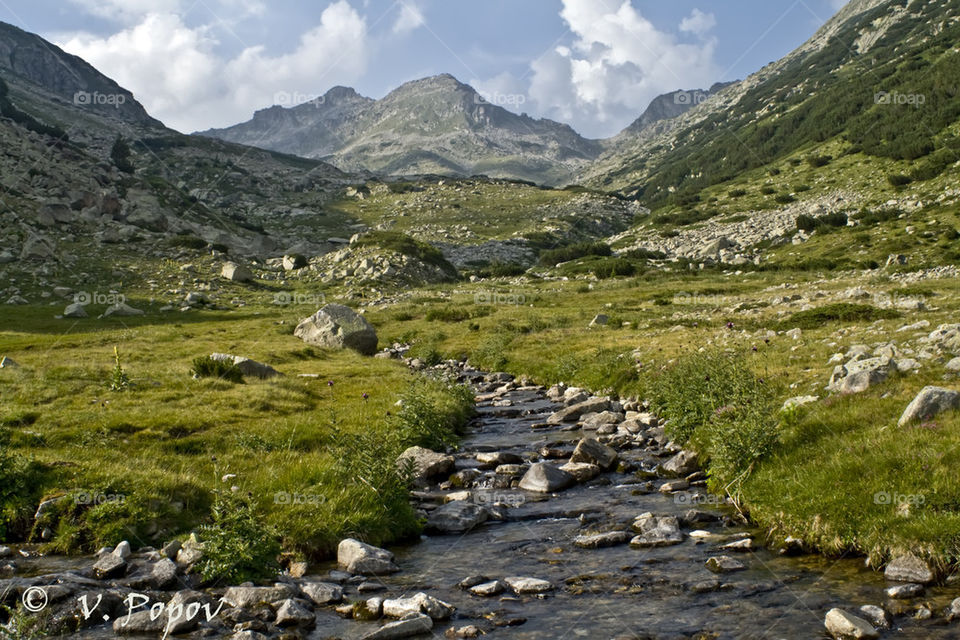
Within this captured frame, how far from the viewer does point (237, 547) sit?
29.0ft

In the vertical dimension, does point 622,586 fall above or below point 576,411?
below

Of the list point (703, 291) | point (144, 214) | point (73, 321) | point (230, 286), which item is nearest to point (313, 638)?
point (73, 321)

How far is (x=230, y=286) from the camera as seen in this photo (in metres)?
62.3

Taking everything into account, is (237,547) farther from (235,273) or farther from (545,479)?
(235,273)

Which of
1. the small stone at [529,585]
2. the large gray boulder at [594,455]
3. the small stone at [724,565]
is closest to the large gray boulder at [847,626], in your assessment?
the small stone at [724,565]

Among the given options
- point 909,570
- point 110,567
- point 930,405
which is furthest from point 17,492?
point 930,405

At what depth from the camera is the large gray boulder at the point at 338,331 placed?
3906 centimetres

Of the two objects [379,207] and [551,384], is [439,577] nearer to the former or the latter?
[551,384]

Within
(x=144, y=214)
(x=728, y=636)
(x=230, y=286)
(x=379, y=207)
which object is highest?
(x=379, y=207)

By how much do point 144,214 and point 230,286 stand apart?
26.2m

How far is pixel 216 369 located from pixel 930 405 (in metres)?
22.6

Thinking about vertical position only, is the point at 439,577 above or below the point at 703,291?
below

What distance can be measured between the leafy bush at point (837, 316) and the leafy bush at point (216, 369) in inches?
931

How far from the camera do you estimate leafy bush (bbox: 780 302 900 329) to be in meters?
26.6
